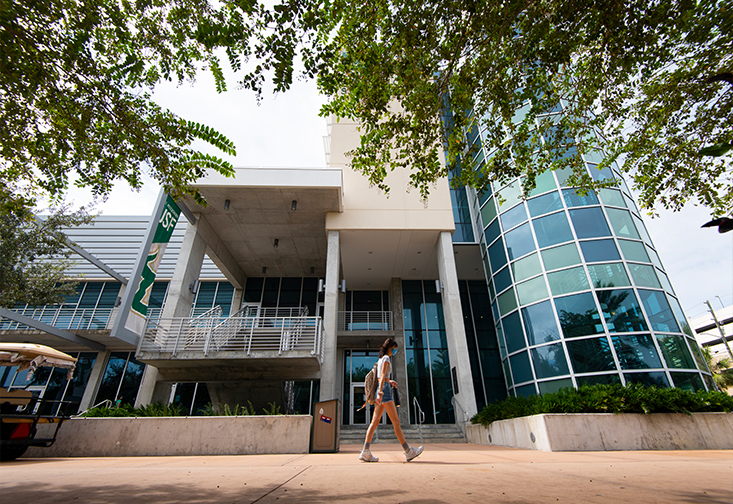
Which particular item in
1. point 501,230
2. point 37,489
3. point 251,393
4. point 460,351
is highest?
point 501,230

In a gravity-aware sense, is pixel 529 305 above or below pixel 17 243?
below

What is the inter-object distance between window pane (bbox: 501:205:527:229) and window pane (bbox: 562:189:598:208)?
4.78 feet

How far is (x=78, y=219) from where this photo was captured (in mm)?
14336

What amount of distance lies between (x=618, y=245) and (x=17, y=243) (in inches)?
811

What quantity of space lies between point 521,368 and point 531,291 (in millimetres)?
2744

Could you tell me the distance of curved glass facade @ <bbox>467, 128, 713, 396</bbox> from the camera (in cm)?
1030

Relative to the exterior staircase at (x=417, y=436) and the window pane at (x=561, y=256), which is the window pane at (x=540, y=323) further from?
the exterior staircase at (x=417, y=436)

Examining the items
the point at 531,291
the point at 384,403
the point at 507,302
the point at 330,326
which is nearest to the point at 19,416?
the point at 384,403

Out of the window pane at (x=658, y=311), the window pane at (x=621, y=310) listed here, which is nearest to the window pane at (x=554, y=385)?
the window pane at (x=621, y=310)

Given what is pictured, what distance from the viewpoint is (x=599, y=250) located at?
11727 millimetres

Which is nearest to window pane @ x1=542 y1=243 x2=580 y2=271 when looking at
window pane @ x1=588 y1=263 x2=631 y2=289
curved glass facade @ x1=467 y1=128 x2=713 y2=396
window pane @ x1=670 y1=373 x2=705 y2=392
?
curved glass facade @ x1=467 y1=128 x2=713 y2=396

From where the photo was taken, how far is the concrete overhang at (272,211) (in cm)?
1323

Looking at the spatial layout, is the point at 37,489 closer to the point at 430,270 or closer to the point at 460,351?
the point at 460,351

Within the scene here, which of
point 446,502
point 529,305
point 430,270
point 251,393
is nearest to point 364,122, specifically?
point 446,502
